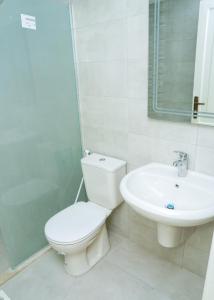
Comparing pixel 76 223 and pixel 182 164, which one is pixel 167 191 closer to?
pixel 182 164

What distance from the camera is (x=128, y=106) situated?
156cm

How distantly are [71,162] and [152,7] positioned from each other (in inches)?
51.8

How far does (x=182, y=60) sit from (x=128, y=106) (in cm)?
46

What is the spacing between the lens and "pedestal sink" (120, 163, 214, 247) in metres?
1.19

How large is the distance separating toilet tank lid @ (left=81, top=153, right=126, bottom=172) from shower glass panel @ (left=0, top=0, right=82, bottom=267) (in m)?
0.27

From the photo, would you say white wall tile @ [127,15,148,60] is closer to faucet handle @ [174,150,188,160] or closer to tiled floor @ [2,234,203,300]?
faucet handle @ [174,150,188,160]

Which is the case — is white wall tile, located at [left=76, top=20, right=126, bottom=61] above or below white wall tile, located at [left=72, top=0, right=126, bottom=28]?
below

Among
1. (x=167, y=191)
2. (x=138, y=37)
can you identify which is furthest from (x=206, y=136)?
(x=138, y=37)

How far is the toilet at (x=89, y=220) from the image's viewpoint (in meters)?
1.48

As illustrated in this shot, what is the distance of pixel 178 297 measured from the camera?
4.81 feet

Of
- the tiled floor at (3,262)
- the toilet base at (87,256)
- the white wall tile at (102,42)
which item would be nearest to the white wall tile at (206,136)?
the white wall tile at (102,42)

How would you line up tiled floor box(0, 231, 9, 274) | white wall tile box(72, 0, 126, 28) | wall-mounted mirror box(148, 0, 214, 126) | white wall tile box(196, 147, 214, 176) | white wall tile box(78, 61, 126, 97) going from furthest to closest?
tiled floor box(0, 231, 9, 274)
white wall tile box(78, 61, 126, 97)
white wall tile box(72, 0, 126, 28)
white wall tile box(196, 147, 214, 176)
wall-mounted mirror box(148, 0, 214, 126)

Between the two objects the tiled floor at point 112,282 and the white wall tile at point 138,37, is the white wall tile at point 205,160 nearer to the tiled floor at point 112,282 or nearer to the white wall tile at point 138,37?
the white wall tile at point 138,37

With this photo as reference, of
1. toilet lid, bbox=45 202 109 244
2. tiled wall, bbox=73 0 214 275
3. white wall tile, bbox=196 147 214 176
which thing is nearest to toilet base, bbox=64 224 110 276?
toilet lid, bbox=45 202 109 244
